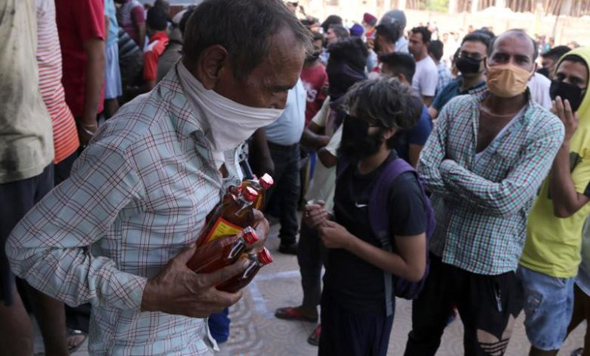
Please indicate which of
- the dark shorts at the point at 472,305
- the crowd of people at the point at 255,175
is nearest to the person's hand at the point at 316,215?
the crowd of people at the point at 255,175

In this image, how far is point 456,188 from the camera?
2.48 metres

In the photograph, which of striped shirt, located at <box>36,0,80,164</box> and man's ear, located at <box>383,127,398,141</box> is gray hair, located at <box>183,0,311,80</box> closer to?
man's ear, located at <box>383,127,398,141</box>

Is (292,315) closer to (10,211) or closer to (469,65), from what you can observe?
(10,211)

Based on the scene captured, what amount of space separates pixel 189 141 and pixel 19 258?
1.66 ft

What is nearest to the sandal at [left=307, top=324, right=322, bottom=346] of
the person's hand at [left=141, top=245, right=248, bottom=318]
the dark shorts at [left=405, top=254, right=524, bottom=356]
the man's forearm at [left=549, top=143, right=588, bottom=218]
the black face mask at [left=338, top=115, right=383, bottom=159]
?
the dark shorts at [left=405, top=254, right=524, bottom=356]

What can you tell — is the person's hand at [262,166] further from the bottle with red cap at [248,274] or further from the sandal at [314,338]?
the bottle with red cap at [248,274]

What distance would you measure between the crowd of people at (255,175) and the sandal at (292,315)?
2 cm

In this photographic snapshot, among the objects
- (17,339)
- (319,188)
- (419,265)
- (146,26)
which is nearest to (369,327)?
(419,265)

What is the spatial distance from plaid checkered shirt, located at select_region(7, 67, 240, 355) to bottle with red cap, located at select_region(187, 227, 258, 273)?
3.1 inches

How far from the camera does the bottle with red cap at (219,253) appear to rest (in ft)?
4.42

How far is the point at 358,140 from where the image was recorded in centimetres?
238

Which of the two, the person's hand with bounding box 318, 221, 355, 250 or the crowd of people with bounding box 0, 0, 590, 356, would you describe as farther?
the person's hand with bounding box 318, 221, 355, 250

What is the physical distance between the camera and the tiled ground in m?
3.53

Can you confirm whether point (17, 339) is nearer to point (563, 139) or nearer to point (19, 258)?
point (19, 258)
